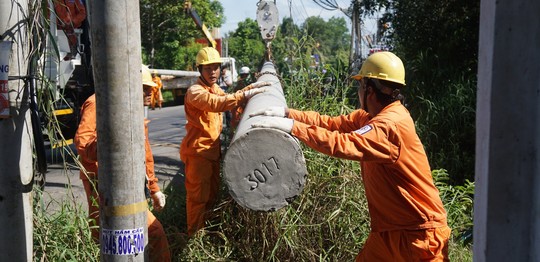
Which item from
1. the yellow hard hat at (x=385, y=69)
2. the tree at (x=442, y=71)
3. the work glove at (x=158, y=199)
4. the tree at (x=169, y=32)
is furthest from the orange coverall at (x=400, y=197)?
the tree at (x=169, y=32)

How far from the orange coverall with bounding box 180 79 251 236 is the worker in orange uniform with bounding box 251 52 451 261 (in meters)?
1.71

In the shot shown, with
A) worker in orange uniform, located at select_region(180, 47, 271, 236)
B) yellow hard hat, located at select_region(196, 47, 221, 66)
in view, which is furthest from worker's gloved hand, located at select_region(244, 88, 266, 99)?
yellow hard hat, located at select_region(196, 47, 221, 66)

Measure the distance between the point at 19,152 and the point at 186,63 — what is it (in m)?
30.7

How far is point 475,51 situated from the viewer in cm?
900

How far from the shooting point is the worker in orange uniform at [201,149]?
4.88 m

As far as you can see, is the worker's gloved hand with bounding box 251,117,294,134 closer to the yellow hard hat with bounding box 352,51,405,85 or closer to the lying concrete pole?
the lying concrete pole

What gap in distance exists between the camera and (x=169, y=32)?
31.4 metres

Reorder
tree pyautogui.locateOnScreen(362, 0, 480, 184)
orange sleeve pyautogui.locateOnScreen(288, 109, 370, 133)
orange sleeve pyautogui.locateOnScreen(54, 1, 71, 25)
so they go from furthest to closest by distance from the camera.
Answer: tree pyautogui.locateOnScreen(362, 0, 480, 184), orange sleeve pyautogui.locateOnScreen(288, 109, 370, 133), orange sleeve pyautogui.locateOnScreen(54, 1, 71, 25)

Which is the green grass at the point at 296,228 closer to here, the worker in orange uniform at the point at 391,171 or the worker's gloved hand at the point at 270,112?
the worker in orange uniform at the point at 391,171

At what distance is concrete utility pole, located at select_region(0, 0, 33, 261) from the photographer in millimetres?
3103

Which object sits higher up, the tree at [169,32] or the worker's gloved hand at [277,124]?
the tree at [169,32]

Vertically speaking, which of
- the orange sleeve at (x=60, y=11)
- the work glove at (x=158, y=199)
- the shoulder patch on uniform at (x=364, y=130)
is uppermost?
the orange sleeve at (x=60, y=11)

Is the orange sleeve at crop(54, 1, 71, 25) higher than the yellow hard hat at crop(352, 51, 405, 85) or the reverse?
higher

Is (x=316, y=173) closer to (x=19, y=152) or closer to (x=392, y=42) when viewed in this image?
(x=19, y=152)
